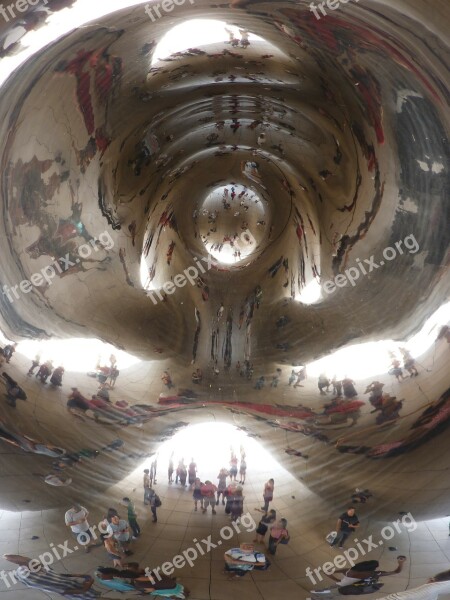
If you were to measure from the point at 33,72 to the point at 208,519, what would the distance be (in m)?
1.14

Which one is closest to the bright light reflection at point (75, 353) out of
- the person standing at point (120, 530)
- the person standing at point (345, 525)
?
the person standing at point (120, 530)

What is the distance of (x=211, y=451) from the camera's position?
142cm

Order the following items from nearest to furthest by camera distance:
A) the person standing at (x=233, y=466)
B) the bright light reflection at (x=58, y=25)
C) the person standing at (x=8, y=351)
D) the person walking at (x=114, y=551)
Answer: the bright light reflection at (x=58, y=25) < the person walking at (x=114, y=551) < the person standing at (x=8, y=351) < the person standing at (x=233, y=466)

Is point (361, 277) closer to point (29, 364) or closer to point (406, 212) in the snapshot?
point (406, 212)

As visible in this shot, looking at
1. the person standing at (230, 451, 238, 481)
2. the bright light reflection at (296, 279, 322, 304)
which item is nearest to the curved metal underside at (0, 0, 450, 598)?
the bright light reflection at (296, 279, 322, 304)

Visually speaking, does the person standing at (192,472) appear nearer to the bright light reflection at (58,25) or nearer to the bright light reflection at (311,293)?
the bright light reflection at (311,293)

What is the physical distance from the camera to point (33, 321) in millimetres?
1364

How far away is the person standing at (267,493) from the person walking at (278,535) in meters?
0.06

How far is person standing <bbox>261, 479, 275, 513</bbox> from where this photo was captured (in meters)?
1.33

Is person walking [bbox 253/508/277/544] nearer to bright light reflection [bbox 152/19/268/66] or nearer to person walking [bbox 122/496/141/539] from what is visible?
person walking [bbox 122/496/141/539]

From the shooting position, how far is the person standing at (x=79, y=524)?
3.90 feet

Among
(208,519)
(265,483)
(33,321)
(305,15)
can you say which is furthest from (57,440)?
(305,15)

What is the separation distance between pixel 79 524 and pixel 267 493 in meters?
0.49

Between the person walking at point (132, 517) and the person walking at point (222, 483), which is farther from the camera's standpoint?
the person walking at point (222, 483)
